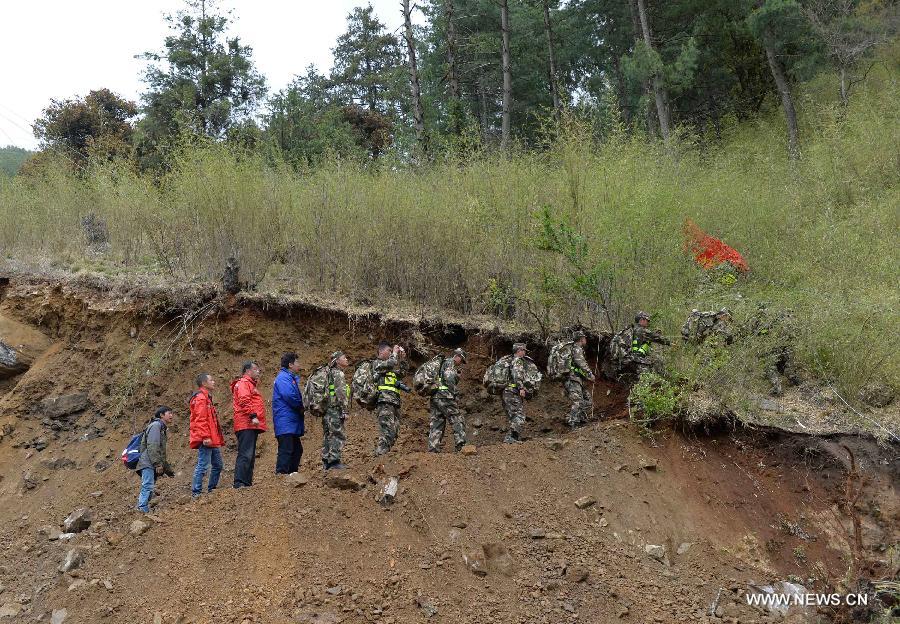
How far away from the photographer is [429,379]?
334 inches

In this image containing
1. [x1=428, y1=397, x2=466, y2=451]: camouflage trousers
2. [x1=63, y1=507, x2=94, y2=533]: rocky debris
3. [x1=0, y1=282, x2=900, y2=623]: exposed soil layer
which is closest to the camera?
[x1=0, y1=282, x2=900, y2=623]: exposed soil layer

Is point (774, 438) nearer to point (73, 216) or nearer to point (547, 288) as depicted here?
point (547, 288)

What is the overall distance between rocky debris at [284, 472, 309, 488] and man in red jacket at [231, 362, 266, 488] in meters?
0.61

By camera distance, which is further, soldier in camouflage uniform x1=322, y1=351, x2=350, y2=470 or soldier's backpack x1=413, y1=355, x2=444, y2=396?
soldier's backpack x1=413, y1=355, x2=444, y2=396

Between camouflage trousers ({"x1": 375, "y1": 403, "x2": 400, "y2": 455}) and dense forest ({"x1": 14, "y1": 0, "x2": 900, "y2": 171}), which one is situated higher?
dense forest ({"x1": 14, "y1": 0, "x2": 900, "y2": 171})

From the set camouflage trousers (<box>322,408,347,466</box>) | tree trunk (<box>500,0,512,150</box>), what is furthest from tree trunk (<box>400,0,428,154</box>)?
camouflage trousers (<box>322,408,347,466</box>)

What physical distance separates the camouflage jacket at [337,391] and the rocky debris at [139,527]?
2307 mm

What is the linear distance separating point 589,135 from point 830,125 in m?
7.75

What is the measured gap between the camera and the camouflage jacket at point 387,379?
8.27 meters

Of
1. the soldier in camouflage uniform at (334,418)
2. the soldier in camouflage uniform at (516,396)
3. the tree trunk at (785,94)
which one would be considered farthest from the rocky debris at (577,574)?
the tree trunk at (785,94)

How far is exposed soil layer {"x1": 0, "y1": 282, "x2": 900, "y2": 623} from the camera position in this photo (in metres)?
6.13

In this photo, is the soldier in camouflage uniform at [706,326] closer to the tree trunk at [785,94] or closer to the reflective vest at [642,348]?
the reflective vest at [642,348]

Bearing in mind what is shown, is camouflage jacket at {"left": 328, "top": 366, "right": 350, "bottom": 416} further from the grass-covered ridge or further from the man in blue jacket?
the grass-covered ridge

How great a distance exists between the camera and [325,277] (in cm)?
1123
